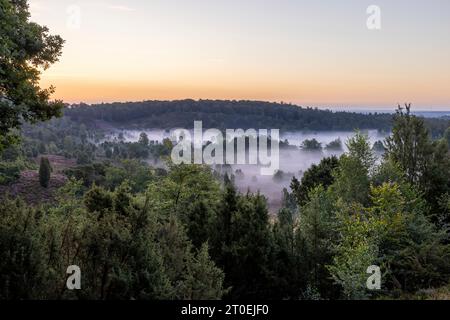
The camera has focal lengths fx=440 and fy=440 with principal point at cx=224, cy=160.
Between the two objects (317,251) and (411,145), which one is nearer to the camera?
(317,251)

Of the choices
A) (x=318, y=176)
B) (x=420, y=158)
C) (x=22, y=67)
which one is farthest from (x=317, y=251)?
(x=318, y=176)

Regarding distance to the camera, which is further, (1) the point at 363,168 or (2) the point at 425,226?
(1) the point at 363,168

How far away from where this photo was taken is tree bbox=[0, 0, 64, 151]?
55.1 ft

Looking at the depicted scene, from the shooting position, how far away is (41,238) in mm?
16844

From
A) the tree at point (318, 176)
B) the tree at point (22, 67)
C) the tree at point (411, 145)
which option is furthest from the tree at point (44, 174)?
the tree at point (22, 67)

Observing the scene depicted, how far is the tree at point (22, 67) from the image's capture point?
661 inches

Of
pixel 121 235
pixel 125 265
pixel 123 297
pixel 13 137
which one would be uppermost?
pixel 13 137

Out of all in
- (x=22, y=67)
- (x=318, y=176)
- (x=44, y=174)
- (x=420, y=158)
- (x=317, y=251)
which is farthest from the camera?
(x=44, y=174)

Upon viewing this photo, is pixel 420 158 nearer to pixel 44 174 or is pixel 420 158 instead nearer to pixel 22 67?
pixel 22 67

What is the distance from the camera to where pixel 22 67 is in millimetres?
18562

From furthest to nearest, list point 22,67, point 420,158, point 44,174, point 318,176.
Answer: point 44,174 < point 318,176 < point 420,158 < point 22,67
